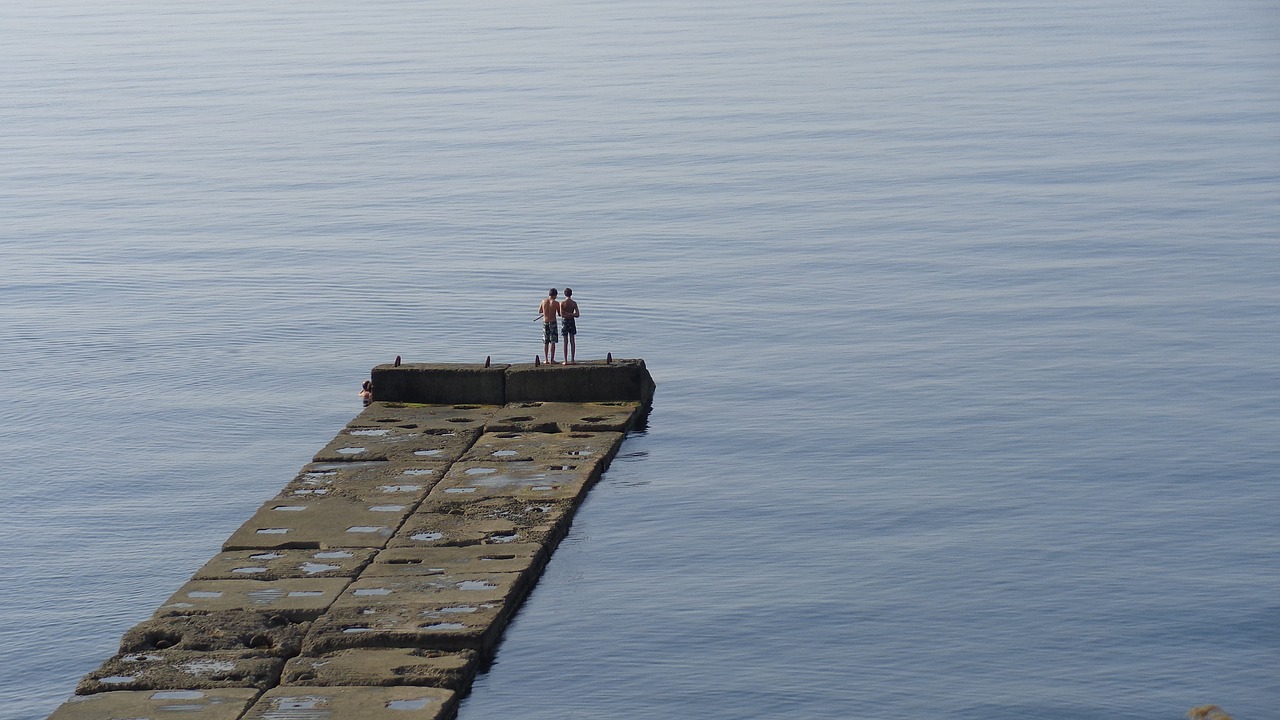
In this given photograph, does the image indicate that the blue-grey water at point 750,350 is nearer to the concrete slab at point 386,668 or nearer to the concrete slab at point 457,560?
the concrete slab at point 386,668

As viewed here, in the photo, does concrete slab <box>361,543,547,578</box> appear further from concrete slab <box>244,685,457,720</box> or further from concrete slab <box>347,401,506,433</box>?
concrete slab <box>347,401,506,433</box>

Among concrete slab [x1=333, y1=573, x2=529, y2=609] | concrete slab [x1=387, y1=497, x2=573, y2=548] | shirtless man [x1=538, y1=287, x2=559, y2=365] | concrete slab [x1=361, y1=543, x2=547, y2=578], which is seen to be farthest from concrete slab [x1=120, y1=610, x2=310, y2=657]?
shirtless man [x1=538, y1=287, x2=559, y2=365]

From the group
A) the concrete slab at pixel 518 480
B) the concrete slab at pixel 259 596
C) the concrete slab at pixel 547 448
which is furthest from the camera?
the concrete slab at pixel 547 448

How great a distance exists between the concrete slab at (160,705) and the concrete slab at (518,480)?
9063 millimetres

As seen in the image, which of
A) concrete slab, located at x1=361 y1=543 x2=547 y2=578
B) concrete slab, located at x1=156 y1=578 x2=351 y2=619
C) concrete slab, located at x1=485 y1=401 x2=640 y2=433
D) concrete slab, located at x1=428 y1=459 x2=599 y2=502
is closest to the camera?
concrete slab, located at x1=156 y1=578 x2=351 y2=619

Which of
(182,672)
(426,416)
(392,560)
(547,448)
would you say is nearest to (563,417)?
(547,448)

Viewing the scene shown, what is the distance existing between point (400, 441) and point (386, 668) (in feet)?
40.9

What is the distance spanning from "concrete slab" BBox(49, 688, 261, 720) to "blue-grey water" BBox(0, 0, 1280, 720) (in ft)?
9.26

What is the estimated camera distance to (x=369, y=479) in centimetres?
3397

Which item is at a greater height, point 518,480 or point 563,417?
point 563,417

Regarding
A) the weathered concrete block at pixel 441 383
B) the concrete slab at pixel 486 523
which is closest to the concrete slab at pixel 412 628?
the concrete slab at pixel 486 523

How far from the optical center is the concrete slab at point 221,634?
2550 cm

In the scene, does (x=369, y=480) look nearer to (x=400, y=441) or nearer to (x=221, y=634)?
(x=400, y=441)

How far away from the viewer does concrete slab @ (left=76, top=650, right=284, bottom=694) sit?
24.2 meters
